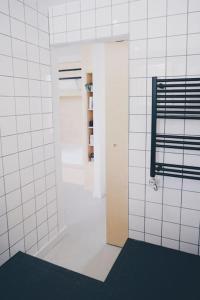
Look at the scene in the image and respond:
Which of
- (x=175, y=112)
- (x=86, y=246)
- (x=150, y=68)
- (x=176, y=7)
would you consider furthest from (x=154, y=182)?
(x=176, y=7)

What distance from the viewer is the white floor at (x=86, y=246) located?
2295 millimetres

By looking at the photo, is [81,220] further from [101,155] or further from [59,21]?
[59,21]

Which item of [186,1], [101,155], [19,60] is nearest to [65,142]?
[101,155]

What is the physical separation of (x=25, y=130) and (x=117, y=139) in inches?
34.5

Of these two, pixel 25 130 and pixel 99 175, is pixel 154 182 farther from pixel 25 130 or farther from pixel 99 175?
pixel 99 175

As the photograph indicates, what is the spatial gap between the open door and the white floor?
0.65ft

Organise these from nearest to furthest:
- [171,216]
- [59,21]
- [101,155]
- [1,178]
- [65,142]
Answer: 1. [1,178]
2. [171,216]
3. [59,21]
4. [101,155]
5. [65,142]

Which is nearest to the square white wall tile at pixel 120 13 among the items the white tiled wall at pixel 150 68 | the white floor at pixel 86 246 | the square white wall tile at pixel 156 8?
the white tiled wall at pixel 150 68

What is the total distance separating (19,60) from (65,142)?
4.36 m

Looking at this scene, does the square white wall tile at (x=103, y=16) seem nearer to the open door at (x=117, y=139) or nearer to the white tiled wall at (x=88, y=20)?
the white tiled wall at (x=88, y=20)

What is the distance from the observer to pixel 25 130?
206cm

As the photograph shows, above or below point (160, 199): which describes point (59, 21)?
above

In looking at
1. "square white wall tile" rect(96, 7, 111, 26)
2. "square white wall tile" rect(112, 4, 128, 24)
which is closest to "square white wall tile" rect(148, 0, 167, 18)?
"square white wall tile" rect(112, 4, 128, 24)

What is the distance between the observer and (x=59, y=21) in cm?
220
